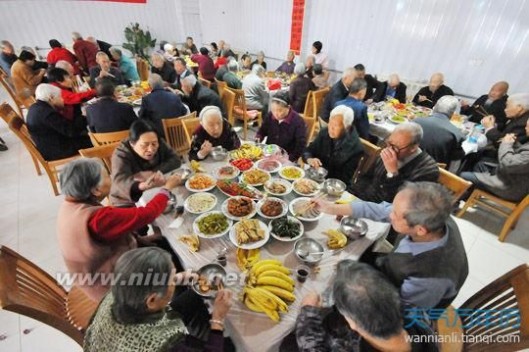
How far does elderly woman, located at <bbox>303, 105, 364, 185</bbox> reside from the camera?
2.79 m

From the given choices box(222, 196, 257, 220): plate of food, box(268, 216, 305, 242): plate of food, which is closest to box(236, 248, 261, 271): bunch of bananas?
box(268, 216, 305, 242): plate of food

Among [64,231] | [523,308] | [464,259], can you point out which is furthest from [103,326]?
[523,308]

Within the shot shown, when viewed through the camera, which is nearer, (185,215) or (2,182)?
(185,215)

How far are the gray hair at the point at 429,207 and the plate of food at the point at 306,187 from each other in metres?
0.92

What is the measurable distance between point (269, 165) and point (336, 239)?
1193 mm

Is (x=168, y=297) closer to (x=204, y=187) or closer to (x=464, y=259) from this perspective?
(x=204, y=187)

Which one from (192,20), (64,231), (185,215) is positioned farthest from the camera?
(192,20)

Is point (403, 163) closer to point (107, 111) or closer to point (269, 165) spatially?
point (269, 165)

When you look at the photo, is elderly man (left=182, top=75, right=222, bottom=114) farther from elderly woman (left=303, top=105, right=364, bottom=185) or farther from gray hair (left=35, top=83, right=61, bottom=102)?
elderly woman (left=303, top=105, right=364, bottom=185)

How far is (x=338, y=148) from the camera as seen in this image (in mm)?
2908

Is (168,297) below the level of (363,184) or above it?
above

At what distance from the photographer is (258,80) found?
5.34 metres

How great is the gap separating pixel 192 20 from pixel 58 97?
914cm

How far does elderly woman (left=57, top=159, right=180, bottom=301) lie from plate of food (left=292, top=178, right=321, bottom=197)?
1331 millimetres
